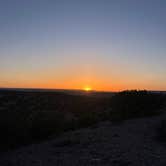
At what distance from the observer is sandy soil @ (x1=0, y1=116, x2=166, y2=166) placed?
1180cm

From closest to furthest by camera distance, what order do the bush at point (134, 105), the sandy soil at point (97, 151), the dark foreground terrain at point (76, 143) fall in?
the sandy soil at point (97, 151), the dark foreground terrain at point (76, 143), the bush at point (134, 105)

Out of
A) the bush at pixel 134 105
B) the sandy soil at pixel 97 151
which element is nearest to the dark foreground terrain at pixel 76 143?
the sandy soil at pixel 97 151

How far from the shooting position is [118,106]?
2689 cm

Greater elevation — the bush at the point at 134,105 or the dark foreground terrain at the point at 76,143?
the bush at the point at 134,105

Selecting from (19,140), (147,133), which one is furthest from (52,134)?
(147,133)

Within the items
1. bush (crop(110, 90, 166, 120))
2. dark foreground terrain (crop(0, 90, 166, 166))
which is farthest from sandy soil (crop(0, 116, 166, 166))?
bush (crop(110, 90, 166, 120))

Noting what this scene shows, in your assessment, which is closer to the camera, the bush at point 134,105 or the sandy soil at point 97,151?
the sandy soil at point 97,151

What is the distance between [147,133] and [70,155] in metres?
5.81

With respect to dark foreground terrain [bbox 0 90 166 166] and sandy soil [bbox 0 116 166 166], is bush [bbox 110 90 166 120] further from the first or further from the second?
sandy soil [bbox 0 116 166 166]

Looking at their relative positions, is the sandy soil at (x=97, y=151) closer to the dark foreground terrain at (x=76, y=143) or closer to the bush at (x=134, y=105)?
the dark foreground terrain at (x=76, y=143)

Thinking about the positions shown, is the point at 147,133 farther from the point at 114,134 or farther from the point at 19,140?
the point at 19,140

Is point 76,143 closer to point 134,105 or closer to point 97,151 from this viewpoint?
point 97,151

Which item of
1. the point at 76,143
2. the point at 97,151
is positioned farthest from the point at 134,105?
the point at 97,151

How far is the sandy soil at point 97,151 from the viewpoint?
1180 centimetres
